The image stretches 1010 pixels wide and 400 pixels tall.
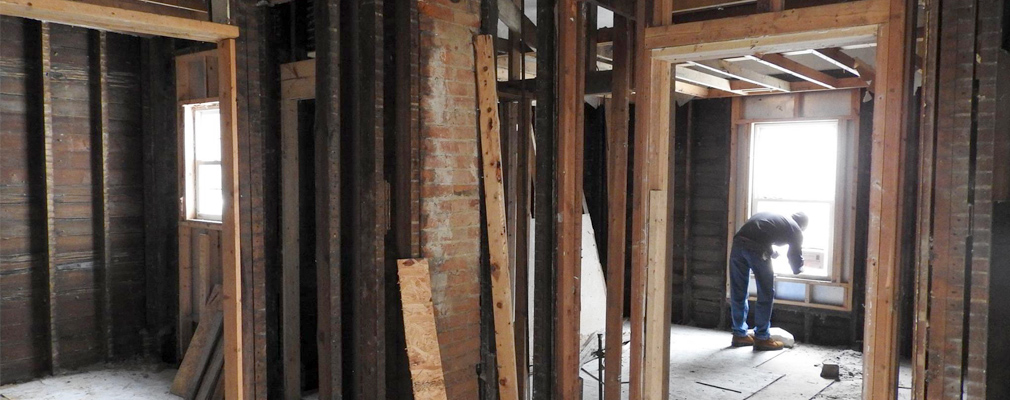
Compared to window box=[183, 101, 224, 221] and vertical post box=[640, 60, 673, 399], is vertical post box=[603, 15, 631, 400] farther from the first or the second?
window box=[183, 101, 224, 221]

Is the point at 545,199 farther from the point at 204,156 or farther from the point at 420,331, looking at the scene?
the point at 204,156

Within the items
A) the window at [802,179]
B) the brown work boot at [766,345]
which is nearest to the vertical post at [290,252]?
the brown work boot at [766,345]

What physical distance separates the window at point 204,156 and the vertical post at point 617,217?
11.1 ft

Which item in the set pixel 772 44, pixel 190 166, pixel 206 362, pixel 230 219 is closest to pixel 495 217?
pixel 230 219

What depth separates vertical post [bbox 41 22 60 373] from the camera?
518 centimetres

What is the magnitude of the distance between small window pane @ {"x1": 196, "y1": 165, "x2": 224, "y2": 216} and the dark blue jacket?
462 centimetres

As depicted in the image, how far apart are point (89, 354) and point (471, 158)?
153 inches

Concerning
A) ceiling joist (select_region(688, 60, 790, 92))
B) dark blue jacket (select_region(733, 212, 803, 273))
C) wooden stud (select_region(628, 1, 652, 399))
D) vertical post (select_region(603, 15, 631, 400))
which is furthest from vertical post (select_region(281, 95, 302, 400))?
dark blue jacket (select_region(733, 212, 803, 273))

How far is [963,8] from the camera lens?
2.59 m

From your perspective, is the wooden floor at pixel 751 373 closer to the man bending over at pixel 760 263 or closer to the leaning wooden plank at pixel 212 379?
the man bending over at pixel 760 263

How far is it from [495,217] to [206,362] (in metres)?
2.59

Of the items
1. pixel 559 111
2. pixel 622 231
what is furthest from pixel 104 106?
pixel 622 231

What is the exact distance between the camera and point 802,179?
6.90 metres

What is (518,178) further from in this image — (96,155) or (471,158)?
(96,155)
